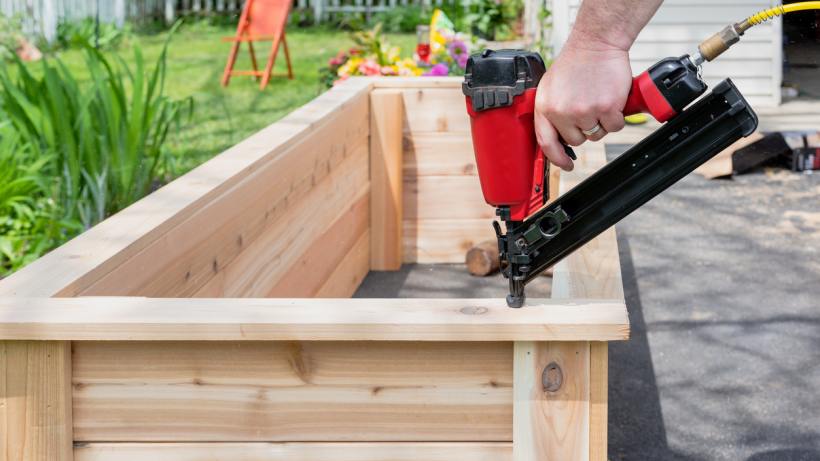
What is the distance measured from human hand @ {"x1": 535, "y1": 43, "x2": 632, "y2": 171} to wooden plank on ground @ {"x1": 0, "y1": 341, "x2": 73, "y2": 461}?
0.76m

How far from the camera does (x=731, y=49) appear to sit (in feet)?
26.5

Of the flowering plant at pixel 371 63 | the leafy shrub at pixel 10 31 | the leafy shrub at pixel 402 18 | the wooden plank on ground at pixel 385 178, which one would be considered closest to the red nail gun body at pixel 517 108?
the wooden plank on ground at pixel 385 178

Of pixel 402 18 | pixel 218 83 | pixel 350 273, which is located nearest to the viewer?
pixel 350 273

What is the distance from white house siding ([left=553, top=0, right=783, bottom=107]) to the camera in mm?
8086

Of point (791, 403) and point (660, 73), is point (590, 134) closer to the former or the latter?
point (660, 73)

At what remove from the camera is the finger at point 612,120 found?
5.34 feet

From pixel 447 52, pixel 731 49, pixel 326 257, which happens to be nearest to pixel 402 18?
pixel 731 49

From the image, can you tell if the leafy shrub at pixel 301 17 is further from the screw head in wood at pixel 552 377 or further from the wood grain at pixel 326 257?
the screw head in wood at pixel 552 377

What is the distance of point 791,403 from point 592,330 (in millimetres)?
1892

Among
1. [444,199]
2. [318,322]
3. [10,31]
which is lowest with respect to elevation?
[444,199]

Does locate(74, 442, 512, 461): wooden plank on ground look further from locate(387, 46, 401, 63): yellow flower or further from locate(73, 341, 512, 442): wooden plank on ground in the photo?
locate(387, 46, 401, 63): yellow flower

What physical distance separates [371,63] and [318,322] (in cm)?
398

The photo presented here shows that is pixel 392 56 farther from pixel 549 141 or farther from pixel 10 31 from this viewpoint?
pixel 10 31

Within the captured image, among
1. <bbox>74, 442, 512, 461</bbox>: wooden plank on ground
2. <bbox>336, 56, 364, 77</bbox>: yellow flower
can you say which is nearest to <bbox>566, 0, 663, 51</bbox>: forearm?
<bbox>74, 442, 512, 461</bbox>: wooden plank on ground
